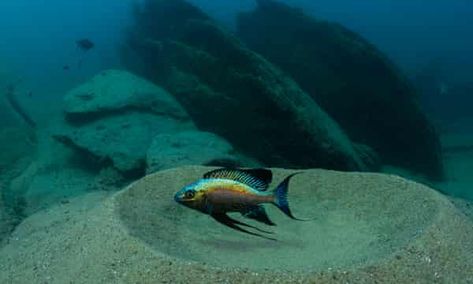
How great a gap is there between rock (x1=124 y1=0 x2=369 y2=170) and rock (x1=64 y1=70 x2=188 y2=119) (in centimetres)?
37

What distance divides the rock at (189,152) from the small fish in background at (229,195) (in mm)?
3982

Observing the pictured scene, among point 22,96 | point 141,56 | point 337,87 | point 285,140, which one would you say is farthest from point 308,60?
point 22,96

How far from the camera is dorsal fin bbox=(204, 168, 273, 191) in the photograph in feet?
11.2

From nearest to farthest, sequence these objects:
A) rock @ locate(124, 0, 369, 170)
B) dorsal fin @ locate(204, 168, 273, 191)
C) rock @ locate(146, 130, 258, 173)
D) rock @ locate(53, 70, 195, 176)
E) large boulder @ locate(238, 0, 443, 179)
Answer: dorsal fin @ locate(204, 168, 273, 191) < rock @ locate(146, 130, 258, 173) < rock @ locate(124, 0, 369, 170) < rock @ locate(53, 70, 195, 176) < large boulder @ locate(238, 0, 443, 179)

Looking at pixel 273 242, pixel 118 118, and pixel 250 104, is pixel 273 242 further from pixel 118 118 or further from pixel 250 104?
pixel 118 118

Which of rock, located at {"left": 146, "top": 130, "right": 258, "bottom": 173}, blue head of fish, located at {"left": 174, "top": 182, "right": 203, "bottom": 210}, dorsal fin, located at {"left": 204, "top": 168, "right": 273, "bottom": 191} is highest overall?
dorsal fin, located at {"left": 204, "top": 168, "right": 273, "bottom": 191}

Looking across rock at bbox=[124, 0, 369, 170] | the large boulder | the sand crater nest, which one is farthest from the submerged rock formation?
the large boulder

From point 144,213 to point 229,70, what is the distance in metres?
6.05

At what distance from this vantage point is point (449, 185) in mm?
11977

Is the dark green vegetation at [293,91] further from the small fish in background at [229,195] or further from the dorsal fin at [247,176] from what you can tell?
the small fish in background at [229,195]

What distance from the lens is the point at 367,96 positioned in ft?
42.3

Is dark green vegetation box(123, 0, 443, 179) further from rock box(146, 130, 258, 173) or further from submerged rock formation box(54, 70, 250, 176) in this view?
rock box(146, 130, 258, 173)

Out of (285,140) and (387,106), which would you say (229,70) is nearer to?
(285,140)

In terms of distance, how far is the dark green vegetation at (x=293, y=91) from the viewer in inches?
345
